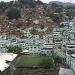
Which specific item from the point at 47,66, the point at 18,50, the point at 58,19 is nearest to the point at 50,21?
the point at 58,19

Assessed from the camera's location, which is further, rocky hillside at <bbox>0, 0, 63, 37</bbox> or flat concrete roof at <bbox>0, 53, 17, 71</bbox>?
rocky hillside at <bbox>0, 0, 63, 37</bbox>

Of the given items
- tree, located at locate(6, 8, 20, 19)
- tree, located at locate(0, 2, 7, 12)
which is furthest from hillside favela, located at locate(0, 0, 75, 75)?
tree, located at locate(0, 2, 7, 12)

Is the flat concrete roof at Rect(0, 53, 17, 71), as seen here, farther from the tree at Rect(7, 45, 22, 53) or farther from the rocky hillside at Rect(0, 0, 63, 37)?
the rocky hillside at Rect(0, 0, 63, 37)

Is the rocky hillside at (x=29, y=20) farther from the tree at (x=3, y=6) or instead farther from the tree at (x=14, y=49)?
the tree at (x=14, y=49)

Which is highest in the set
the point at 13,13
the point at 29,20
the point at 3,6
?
the point at 3,6

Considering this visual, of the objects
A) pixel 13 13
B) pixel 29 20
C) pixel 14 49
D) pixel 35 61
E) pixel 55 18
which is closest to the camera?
pixel 35 61

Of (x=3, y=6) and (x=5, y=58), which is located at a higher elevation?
(x=3, y=6)

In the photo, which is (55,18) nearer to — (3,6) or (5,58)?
(3,6)

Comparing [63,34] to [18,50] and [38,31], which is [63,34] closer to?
[38,31]

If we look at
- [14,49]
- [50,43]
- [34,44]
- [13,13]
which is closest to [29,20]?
[13,13]
